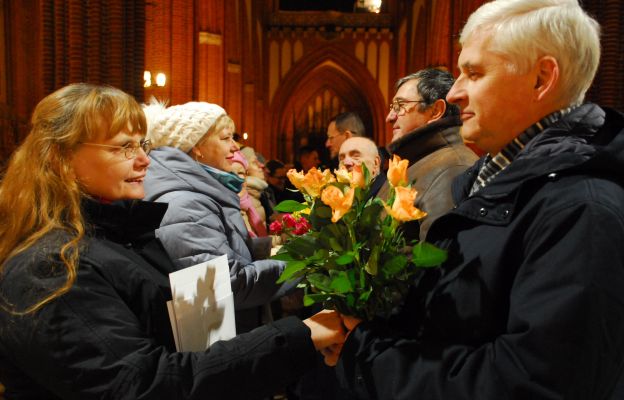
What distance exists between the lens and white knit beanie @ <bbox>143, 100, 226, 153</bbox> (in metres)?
2.44

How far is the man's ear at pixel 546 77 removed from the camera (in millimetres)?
1175

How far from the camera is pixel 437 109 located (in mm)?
2463

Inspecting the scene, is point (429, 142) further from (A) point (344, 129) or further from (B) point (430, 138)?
(A) point (344, 129)

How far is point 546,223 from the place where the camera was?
3.40 ft

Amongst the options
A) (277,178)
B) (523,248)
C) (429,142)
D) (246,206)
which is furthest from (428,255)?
(277,178)

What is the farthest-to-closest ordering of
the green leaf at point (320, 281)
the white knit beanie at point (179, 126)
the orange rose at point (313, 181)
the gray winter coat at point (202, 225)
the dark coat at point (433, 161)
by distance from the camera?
the white knit beanie at point (179, 126), the gray winter coat at point (202, 225), the dark coat at point (433, 161), the orange rose at point (313, 181), the green leaf at point (320, 281)

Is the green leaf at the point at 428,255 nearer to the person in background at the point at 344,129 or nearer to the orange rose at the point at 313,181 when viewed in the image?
the orange rose at the point at 313,181

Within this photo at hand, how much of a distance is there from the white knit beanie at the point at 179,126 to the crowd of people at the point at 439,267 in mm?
799

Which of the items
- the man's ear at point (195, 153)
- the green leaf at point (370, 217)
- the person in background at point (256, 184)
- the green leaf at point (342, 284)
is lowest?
the person in background at point (256, 184)

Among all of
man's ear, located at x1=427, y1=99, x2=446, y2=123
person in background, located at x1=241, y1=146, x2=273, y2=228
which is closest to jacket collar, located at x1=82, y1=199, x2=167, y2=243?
man's ear, located at x1=427, y1=99, x2=446, y2=123

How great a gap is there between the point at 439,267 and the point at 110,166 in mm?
957

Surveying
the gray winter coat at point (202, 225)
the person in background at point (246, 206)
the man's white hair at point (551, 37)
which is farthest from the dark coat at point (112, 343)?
the person in background at point (246, 206)

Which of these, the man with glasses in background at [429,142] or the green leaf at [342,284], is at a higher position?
the man with glasses in background at [429,142]

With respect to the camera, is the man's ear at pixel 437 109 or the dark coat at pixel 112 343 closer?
the dark coat at pixel 112 343
